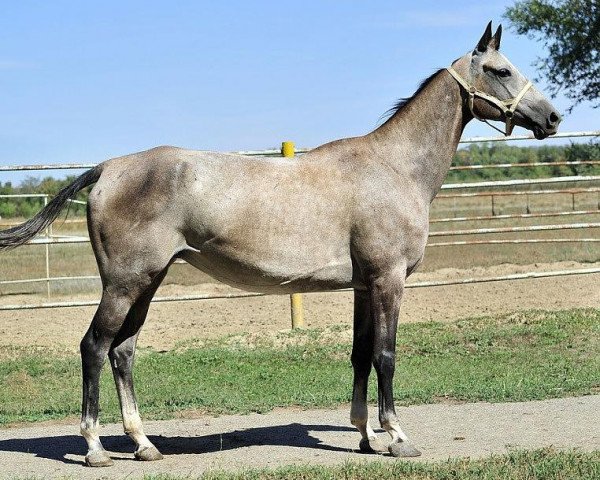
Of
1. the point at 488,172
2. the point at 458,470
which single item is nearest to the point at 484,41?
the point at 458,470

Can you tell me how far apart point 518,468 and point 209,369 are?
482cm

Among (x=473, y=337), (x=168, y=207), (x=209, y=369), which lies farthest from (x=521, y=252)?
(x=168, y=207)

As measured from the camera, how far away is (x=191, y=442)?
693 cm

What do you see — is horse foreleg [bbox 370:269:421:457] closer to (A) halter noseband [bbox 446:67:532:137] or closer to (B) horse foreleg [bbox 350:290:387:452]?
(B) horse foreleg [bbox 350:290:387:452]

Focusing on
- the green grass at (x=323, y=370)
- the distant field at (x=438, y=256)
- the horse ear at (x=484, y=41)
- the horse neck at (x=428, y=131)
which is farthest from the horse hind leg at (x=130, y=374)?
the distant field at (x=438, y=256)

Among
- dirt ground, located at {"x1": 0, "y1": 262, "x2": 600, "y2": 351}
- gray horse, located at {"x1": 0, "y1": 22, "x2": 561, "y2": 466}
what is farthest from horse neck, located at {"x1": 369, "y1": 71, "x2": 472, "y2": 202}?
dirt ground, located at {"x1": 0, "y1": 262, "x2": 600, "y2": 351}

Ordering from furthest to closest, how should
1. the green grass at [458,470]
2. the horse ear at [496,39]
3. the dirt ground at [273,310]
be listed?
1. the dirt ground at [273,310]
2. the horse ear at [496,39]
3. the green grass at [458,470]

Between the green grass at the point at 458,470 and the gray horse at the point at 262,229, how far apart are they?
0.51 m

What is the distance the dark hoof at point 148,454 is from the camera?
635cm

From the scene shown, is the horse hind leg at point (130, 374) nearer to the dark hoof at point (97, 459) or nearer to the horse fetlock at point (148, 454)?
the horse fetlock at point (148, 454)

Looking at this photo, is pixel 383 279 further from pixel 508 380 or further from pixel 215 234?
pixel 508 380

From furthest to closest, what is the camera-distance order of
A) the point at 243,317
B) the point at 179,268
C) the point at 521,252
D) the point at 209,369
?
the point at 179,268
the point at 521,252
the point at 243,317
the point at 209,369

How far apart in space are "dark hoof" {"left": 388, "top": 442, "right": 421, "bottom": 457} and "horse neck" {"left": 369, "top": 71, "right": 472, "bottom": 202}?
5.56ft

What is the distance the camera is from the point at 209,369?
995 cm
